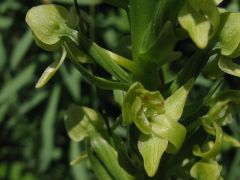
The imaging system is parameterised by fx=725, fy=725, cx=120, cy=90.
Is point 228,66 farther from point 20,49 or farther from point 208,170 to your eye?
point 20,49

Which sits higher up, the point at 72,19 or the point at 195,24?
→ the point at 195,24

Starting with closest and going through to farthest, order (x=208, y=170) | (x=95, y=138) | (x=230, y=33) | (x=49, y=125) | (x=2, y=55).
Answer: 1. (x=230, y=33)
2. (x=208, y=170)
3. (x=95, y=138)
4. (x=2, y=55)
5. (x=49, y=125)

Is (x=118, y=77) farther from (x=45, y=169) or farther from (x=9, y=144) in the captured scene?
(x=9, y=144)

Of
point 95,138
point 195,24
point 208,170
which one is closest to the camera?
point 195,24

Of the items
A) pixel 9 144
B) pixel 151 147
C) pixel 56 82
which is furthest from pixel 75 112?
pixel 9 144

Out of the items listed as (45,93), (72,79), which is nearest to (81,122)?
(72,79)
